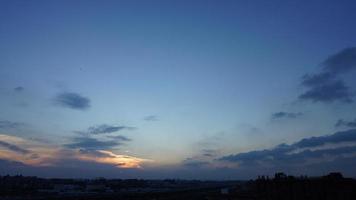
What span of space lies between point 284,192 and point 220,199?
17836 millimetres

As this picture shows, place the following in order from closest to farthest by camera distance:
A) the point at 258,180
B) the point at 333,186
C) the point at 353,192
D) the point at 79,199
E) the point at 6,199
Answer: the point at 353,192
the point at 333,186
the point at 258,180
the point at 6,199
the point at 79,199

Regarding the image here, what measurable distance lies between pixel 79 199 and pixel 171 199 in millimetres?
23205

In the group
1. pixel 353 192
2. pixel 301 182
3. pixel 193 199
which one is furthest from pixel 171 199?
pixel 353 192

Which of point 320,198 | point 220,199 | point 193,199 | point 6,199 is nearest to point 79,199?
point 6,199

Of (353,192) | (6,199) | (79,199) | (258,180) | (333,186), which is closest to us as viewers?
(353,192)

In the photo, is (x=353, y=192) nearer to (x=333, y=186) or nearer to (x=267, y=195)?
(x=333, y=186)

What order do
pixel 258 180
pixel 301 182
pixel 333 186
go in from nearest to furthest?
1. pixel 333 186
2. pixel 301 182
3. pixel 258 180

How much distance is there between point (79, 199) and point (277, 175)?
50.4 metres

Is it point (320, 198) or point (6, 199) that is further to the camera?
point (6, 199)

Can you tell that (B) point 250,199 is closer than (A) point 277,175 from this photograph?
Yes

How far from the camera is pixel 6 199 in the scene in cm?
9819

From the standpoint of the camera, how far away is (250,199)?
72.7m

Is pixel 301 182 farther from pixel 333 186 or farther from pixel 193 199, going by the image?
pixel 193 199

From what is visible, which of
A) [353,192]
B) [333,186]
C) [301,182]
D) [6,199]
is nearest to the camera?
[353,192]
